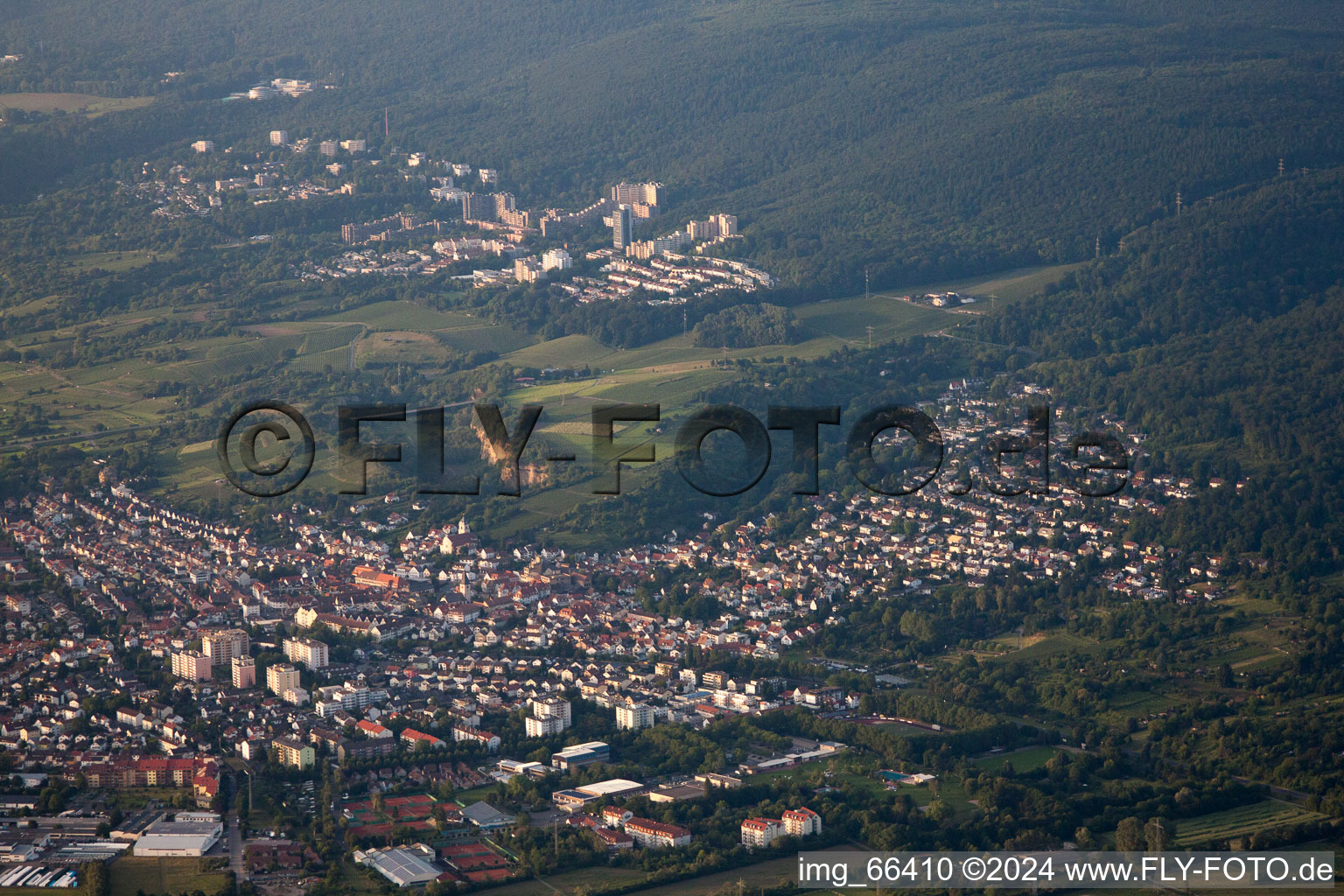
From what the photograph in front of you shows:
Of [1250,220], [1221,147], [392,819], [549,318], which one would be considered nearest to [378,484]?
[549,318]

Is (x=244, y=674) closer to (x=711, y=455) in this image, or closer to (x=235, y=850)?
(x=235, y=850)

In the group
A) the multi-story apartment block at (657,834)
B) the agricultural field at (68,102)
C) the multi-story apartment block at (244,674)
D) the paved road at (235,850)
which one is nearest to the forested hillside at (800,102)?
the agricultural field at (68,102)

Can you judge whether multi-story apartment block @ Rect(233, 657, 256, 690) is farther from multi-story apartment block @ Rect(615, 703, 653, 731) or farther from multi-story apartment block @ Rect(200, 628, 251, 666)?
multi-story apartment block @ Rect(615, 703, 653, 731)

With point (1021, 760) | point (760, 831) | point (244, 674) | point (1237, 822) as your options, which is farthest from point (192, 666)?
point (1237, 822)

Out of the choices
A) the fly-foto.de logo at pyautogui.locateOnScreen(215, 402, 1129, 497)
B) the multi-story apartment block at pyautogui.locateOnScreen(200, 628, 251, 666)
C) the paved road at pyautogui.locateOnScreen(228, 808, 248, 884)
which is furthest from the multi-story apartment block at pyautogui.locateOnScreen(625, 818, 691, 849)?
the fly-foto.de logo at pyautogui.locateOnScreen(215, 402, 1129, 497)

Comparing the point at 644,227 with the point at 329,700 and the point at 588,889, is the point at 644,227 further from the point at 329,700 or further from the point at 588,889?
the point at 588,889

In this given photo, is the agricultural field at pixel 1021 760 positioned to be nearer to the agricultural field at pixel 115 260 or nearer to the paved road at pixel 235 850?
the paved road at pixel 235 850
